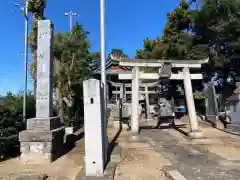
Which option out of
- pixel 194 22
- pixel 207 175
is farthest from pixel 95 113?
pixel 194 22

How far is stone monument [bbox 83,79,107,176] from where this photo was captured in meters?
5.76

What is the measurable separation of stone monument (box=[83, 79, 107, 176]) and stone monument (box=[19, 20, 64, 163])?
255 centimetres

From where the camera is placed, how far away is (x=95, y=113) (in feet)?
19.1

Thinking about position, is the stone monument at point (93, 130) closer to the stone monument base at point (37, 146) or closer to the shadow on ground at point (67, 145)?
the stone monument base at point (37, 146)

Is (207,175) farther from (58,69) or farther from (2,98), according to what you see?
(58,69)

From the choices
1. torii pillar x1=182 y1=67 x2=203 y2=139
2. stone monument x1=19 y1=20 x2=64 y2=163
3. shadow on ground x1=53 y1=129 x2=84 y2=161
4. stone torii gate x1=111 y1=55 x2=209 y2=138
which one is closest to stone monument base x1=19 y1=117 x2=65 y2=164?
stone monument x1=19 y1=20 x2=64 y2=163

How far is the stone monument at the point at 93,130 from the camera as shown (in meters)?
5.76

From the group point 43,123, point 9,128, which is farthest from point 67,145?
point 9,128

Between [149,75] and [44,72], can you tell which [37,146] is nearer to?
[44,72]

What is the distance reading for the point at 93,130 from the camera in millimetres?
5812

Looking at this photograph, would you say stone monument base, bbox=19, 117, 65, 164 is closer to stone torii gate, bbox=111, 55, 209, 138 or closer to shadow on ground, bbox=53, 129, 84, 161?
shadow on ground, bbox=53, 129, 84, 161

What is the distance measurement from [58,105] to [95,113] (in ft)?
33.7

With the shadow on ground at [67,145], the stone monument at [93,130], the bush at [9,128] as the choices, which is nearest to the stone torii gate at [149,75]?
the shadow on ground at [67,145]

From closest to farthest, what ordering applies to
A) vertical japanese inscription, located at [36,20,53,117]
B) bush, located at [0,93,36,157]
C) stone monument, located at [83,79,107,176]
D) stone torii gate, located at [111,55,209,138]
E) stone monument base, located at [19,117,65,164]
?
stone monument, located at [83,79,107,176] < stone monument base, located at [19,117,65,164] < bush, located at [0,93,36,157] < vertical japanese inscription, located at [36,20,53,117] < stone torii gate, located at [111,55,209,138]
